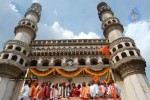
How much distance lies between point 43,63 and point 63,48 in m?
2.99

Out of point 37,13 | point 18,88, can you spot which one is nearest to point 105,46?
point 18,88

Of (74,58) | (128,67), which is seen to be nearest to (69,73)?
(74,58)

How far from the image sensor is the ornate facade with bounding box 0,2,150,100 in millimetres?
18734

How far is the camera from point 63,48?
77.6ft

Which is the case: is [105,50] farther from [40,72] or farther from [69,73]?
[40,72]

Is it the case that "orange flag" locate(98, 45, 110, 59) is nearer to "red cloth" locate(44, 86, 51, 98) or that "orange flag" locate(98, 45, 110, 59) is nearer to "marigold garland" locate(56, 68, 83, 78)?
"marigold garland" locate(56, 68, 83, 78)

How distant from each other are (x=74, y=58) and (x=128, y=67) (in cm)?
614

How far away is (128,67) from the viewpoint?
19.7m

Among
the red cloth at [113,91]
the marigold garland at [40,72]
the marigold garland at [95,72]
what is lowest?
the red cloth at [113,91]

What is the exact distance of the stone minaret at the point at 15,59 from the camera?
1867 cm

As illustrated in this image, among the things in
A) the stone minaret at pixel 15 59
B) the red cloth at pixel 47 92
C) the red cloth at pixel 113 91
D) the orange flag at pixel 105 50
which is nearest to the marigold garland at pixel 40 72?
the stone minaret at pixel 15 59

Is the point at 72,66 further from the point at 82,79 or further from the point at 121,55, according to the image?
the point at 121,55

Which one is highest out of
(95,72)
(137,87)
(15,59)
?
(15,59)

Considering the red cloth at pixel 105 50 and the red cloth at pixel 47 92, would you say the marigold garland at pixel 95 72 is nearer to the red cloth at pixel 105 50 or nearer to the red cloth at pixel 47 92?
the red cloth at pixel 105 50
